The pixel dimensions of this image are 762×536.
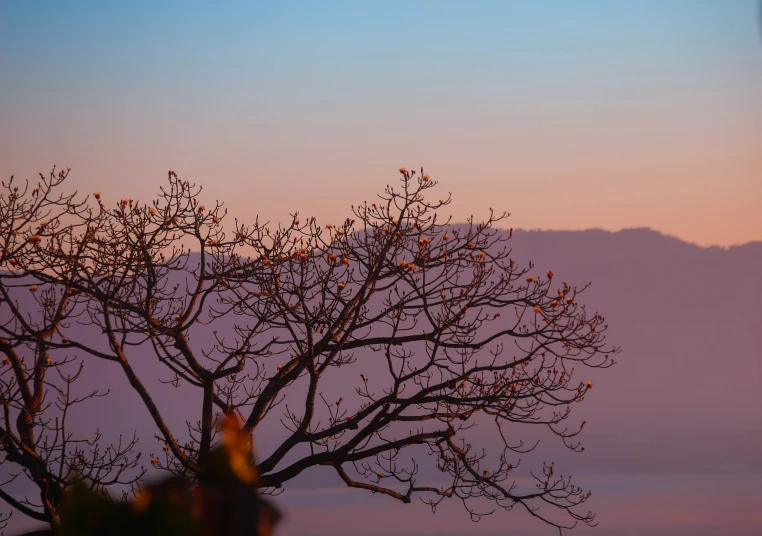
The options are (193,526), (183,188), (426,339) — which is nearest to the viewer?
(193,526)

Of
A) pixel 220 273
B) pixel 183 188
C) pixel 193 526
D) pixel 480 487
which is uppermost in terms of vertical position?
pixel 183 188

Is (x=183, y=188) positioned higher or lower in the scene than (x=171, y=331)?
higher

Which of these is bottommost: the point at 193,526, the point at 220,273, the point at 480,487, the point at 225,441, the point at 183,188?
the point at 193,526

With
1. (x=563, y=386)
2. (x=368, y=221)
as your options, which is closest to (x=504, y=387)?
(x=563, y=386)

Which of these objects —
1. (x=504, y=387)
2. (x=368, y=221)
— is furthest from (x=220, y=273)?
(x=504, y=387)

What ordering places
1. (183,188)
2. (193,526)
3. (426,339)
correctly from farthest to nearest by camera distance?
(183,188) < (426,339) < (193,526)

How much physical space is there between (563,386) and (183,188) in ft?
20.9

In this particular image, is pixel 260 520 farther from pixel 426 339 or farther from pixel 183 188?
pixel 183 188

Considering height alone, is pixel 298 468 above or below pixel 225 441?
above

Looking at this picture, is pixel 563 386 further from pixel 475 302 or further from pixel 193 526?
pixel 193 526

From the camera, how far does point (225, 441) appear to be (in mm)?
2305

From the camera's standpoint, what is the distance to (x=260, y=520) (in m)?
2.31

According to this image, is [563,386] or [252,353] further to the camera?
[252,353]

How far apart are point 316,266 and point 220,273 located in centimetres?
162
